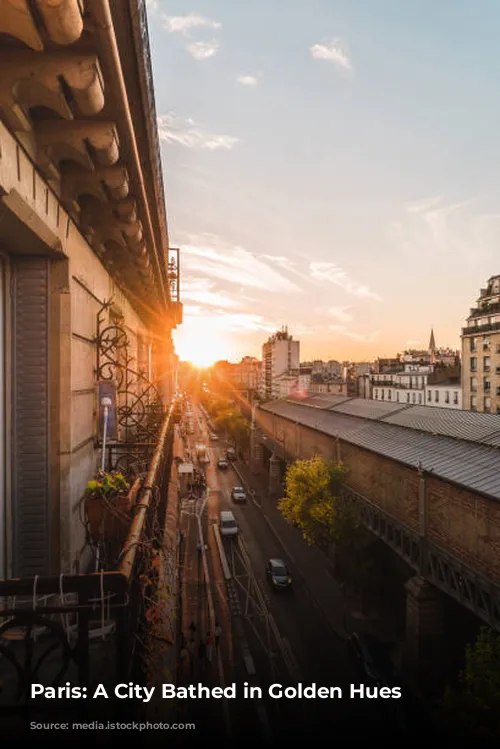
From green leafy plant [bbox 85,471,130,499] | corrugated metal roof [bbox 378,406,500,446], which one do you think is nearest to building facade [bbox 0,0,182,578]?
green leafy plant [bbox 85,471,130,499]

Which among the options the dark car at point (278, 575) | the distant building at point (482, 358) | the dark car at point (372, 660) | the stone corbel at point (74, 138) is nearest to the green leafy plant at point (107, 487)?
the stone corbel at point (74, 138)

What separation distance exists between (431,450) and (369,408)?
15.5m

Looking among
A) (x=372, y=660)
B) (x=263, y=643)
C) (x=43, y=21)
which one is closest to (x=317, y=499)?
(x=263, y=643)

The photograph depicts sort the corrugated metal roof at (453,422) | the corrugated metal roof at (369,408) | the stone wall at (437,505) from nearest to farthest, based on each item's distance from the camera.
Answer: the stone wall at (437,505) < the corrugated metal roof at (453,422) < the corrugated metal roof at (369,408)

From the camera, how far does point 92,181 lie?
195 inches

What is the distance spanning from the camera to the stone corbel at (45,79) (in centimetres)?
321

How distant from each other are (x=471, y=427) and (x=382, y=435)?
4.75 metres

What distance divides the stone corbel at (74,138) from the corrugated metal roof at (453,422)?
59.5ft

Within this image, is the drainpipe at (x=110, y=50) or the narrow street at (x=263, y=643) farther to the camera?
the narrow street at (x=263, y=643)

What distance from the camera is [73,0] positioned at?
8.78 ft

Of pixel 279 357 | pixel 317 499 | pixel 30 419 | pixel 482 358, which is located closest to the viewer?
pixel 30 419

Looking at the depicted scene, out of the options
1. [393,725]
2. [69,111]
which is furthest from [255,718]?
[69,111]

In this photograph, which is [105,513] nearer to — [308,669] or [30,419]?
[30,419]

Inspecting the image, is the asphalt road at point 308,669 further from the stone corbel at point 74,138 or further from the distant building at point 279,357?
the distant building at point 279,357
